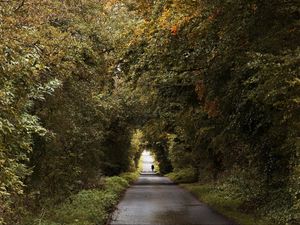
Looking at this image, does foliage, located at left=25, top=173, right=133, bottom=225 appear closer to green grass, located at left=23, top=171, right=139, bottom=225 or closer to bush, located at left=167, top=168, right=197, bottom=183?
green grass, located at left=23, top=171, right=139, bottom=225

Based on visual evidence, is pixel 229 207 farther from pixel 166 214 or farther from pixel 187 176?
pixel 187 176

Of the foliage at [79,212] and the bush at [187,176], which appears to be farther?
the bush at [187,176]

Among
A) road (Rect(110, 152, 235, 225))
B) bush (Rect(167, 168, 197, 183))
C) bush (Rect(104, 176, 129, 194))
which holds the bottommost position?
road (Rect(110, 152, 235, 225))

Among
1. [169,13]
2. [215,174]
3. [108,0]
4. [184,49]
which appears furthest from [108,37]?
[215,174]

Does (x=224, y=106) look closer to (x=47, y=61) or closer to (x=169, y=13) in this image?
(x=169, y=13)

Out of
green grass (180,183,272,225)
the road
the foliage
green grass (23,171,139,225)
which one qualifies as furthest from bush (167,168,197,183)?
green grass (23,171,139,225)

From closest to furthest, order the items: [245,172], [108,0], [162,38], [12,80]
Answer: [12,80]
[162,38]
[108,0]
[245,172]

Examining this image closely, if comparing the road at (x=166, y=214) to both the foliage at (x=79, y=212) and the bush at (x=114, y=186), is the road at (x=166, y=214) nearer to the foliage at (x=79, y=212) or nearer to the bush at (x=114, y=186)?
the foliage at (x=79, y=212)

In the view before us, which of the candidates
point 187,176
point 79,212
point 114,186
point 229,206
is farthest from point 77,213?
point 187,176

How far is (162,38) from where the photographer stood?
1398cm

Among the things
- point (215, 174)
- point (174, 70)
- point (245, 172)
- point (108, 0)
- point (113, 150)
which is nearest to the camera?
point (174, 70)

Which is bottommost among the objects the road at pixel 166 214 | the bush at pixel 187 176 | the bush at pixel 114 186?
the road at pixel 166 214

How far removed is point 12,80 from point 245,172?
1608 centimetres

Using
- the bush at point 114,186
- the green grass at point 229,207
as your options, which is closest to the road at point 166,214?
the green grass at point 229,207
